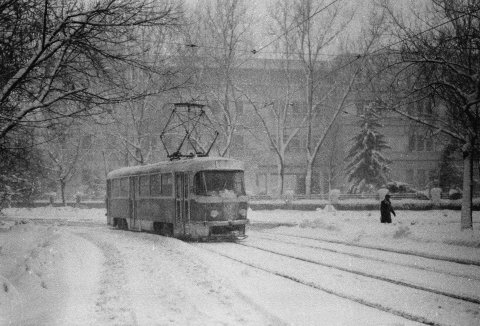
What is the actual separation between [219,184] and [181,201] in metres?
1.46

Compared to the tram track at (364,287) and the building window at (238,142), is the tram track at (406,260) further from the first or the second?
the building window at (238,142)

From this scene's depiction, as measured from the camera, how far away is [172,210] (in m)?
17.4

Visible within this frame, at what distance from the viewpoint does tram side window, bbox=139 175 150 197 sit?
1969cm

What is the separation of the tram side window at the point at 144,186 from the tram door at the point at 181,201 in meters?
2.76

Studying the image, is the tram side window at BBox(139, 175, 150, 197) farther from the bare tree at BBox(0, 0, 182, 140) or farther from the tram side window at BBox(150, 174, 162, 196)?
the bare tree at BBox(0, 0, 182, 140)

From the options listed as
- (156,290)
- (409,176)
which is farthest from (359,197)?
(156,290)

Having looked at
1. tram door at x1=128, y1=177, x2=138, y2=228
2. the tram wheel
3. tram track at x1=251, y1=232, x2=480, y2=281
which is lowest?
the tram wheel

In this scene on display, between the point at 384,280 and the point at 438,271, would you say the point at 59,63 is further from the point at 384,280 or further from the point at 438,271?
the point at 438,271

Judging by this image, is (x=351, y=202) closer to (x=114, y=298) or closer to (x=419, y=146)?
(x=419, y=146)

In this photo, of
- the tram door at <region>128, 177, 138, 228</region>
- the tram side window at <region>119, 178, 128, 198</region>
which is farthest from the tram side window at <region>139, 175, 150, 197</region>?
the tram side window at <region>119, 178, 128, 198</region>

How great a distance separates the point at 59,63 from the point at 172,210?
9.25 meters

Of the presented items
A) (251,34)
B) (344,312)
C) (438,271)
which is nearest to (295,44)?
(251,34)

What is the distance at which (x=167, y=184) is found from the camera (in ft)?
59.0

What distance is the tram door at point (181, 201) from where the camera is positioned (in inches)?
649
